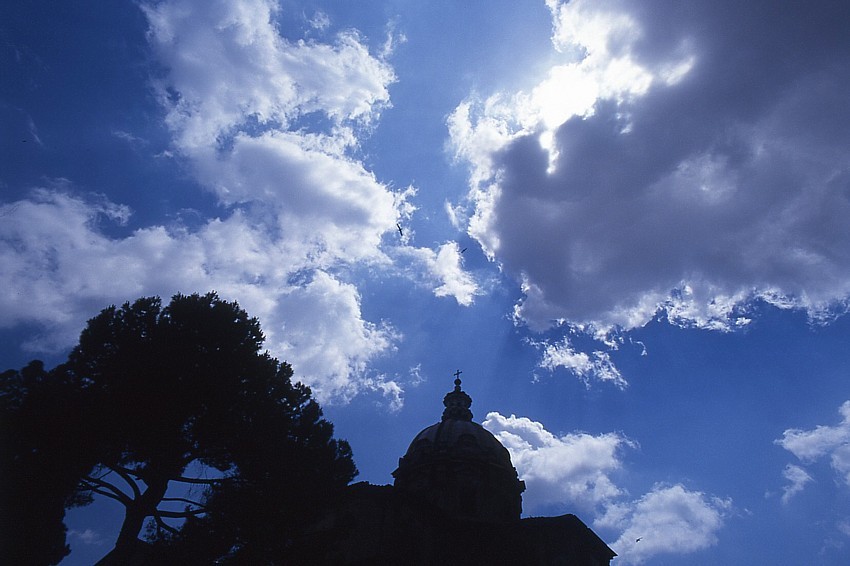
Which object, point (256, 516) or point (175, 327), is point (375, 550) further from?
point (175, 327)

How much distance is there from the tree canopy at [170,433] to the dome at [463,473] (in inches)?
684

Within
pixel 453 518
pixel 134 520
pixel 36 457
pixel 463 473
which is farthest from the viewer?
pixel 463 473

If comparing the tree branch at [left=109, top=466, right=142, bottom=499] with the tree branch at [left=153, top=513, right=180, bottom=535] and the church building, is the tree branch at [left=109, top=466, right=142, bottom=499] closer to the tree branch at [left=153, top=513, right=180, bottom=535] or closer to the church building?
the tree branch at [left=153, top=513, right=180, bottom=535]

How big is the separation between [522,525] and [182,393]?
23.0 metres

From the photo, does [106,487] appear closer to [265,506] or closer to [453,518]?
[265,506]

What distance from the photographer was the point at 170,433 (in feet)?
53.8

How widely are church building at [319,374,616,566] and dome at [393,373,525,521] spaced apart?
0.07 m

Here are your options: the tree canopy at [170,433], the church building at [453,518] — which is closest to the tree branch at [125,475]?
the tree canopy at [170,433]

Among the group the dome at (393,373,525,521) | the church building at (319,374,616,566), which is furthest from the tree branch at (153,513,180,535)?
the dome at (393,373,525,521)

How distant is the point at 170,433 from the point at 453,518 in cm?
2159

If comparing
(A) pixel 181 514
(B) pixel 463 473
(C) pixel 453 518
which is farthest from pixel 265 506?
(B) pixel 463 473

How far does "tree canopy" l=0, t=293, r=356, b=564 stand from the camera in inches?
598

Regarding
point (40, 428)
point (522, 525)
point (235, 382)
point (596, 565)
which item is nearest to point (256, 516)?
point (235, 382)

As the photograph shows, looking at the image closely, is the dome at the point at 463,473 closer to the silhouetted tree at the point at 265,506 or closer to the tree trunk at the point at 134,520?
the silhouetted tree at the point at 265,506
